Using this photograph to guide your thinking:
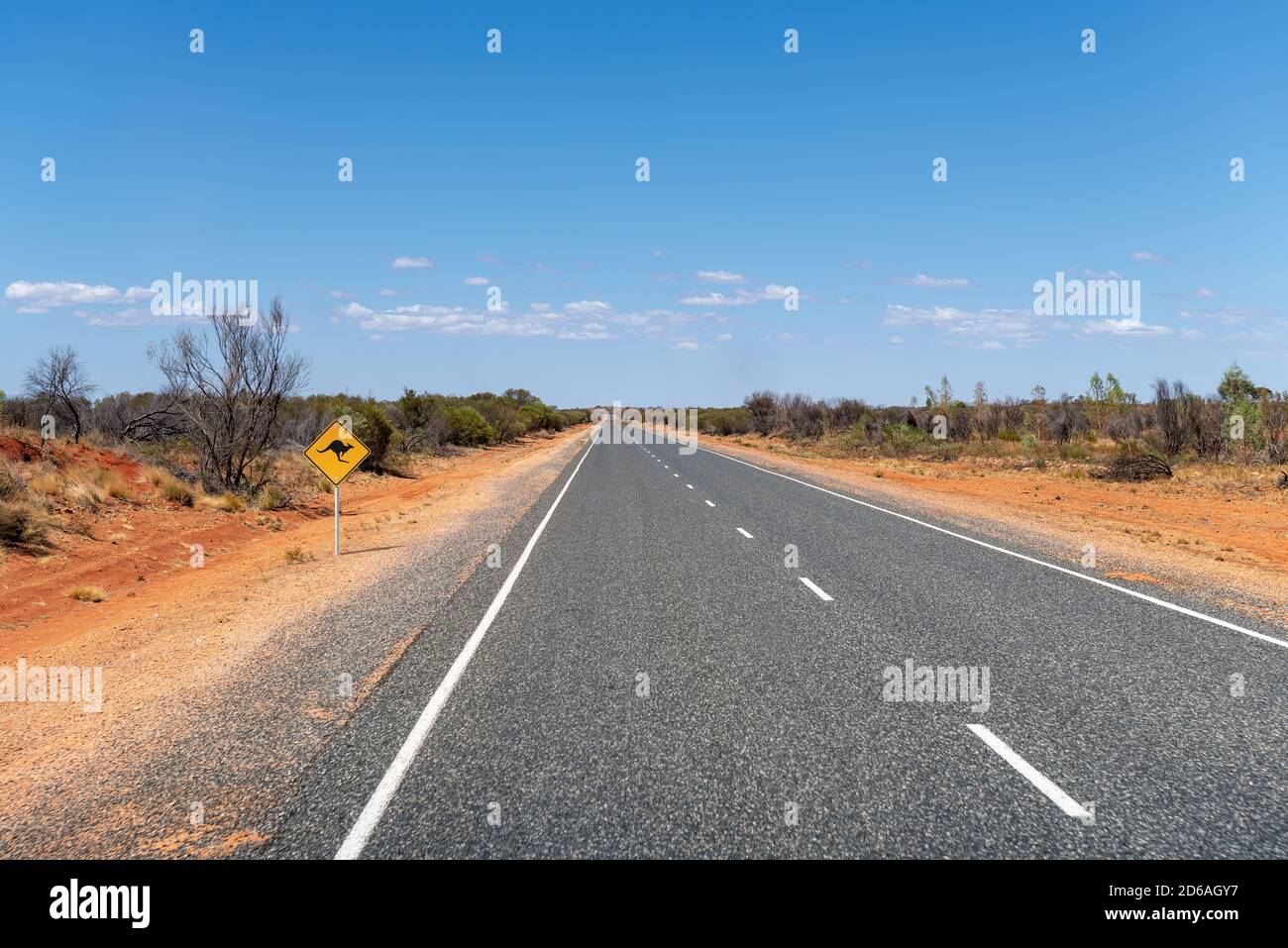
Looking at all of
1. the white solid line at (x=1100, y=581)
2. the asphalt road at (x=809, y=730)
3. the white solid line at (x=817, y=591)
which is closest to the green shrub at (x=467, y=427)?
the white solid line at (x=1100, y=581)

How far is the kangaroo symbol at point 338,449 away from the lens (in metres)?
14.5

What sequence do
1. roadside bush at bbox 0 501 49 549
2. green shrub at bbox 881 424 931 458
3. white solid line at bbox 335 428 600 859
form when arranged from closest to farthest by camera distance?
1. white solid line at bbox 335 428 600 859
2. roadside bush at bbox 0 501 49 549
3. green shrub at bbox 881 424 931 458

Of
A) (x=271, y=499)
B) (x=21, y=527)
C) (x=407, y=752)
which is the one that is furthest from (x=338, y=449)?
(x=407, y=752)

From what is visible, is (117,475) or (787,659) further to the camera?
(117,475)

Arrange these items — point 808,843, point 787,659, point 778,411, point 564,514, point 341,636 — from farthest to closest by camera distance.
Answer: point 778,411 < point 564,514 < point 341,636 < point 787,659 < point 808,843

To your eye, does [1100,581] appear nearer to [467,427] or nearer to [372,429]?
[372,429]

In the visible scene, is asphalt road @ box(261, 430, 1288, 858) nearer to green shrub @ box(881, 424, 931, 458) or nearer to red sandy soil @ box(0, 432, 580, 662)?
red sandy soil @ box(0, 432, 580, 662)


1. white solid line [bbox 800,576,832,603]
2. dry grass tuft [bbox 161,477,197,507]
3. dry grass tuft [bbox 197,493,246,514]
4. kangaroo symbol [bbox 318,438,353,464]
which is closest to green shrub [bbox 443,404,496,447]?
dry grass tuft [bbox 197,493,246,514]

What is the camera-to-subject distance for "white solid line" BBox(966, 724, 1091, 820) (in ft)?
14.1

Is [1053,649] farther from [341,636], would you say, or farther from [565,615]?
[341,636]

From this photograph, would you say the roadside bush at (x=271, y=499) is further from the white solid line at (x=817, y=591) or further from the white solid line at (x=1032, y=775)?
the white solid line at (x=1032, y=775)
